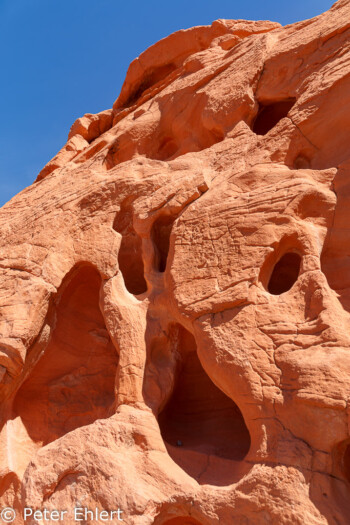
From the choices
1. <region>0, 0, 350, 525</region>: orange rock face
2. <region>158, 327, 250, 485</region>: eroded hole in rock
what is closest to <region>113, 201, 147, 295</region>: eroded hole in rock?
<region>0, 0, 350, 525</region>: orange rock face

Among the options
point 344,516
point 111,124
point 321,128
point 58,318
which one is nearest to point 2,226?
point 58,318

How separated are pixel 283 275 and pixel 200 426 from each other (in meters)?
1.71

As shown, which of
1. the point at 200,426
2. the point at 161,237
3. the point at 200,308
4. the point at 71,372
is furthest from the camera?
the point at 71,372

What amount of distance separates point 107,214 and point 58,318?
145 cm

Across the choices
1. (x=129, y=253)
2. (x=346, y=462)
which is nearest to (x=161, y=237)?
(x=129, y=253)

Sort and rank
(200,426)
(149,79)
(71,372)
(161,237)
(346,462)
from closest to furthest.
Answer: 1. (346,462)
2. (200,426)
3. (161,237)
4. (71,372)
5. (149,79)

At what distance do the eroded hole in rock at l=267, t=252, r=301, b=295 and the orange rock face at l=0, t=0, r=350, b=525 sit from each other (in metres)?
0.01

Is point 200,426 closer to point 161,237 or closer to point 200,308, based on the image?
point 200,308

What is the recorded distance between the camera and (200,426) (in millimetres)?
4570

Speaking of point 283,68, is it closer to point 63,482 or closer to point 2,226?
point 2,226

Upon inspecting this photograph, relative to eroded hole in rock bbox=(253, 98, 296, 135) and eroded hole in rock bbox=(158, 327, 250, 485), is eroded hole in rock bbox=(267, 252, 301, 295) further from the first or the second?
eroded hole in rock bbox=(253, 98, 296, 135)

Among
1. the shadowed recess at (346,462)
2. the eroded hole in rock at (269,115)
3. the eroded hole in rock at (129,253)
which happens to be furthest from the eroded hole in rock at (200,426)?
the eroded hole in rock at (269,115)

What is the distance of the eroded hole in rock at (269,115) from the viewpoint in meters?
5.76

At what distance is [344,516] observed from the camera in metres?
2.97
